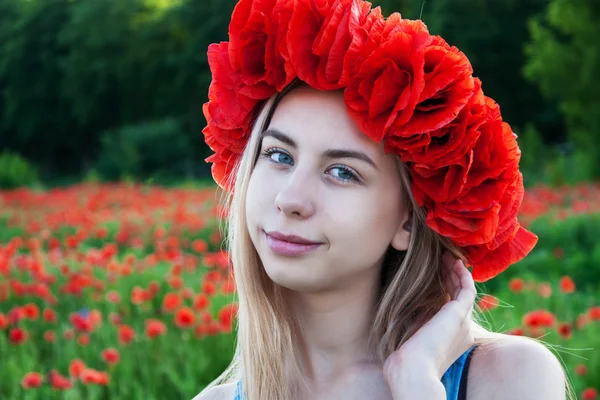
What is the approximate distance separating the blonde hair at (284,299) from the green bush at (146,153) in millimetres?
21687

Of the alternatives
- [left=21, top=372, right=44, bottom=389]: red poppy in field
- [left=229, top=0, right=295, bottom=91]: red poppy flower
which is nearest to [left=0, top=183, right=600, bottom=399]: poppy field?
[left=21, top=372, right=44, bottom=389]: red poppy in field

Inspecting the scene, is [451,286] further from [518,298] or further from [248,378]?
[518,298]

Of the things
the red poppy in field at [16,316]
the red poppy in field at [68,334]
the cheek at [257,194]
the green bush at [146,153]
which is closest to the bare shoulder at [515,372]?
the cheek at [257,194]

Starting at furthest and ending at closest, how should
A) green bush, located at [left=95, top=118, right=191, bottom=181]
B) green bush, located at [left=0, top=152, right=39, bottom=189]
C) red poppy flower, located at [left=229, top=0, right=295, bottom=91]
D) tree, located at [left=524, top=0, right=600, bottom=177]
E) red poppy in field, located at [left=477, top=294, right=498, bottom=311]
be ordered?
green bush, located at [left=95, top=118, right=191, bottom=181], tree, located at [left=524, top=0, right=600, bottom=177], green bush, located at [left=0, top=152, right=39, bottom=189], red poppy in field, located at [left=477, top=294, right=498, bottom=311], red poppy flower, located at [left=229, top=0, right=295, bottom=91]

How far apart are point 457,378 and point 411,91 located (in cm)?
67

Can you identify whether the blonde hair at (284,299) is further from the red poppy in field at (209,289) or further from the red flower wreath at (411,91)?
the red poppy in field at (209,289)

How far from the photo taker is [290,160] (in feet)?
6.43

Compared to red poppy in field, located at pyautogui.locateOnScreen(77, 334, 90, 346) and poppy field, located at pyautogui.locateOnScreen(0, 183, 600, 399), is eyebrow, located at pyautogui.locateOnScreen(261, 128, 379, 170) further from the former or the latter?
red poppy in field, located at pyautogui.locateOnScreen(77, 334, 90, 346)

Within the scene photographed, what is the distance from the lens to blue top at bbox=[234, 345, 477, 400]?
1.95m

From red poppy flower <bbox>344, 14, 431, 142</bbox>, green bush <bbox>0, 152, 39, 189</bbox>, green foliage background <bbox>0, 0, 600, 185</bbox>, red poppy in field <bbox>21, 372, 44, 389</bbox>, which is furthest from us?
green foliage background <bbox>0, 0, 600, 185</bbox>

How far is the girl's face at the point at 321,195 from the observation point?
6.10 ft

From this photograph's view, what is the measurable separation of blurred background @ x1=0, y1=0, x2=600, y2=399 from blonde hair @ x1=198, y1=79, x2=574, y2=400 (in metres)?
0.54

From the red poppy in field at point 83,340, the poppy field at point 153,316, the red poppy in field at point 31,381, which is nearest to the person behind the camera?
the red poppy in field at point 31,381

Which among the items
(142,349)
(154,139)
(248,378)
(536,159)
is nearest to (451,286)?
(248,378)
